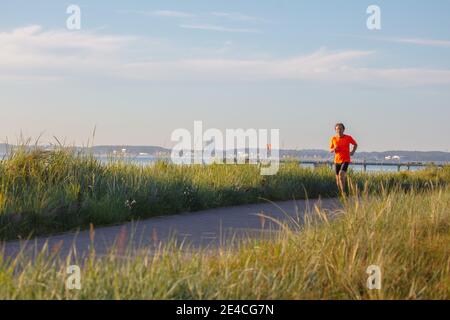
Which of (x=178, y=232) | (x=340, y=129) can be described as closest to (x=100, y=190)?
(x=178, y=232)

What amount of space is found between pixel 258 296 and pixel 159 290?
90cm

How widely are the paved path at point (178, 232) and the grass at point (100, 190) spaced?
0.40 meters

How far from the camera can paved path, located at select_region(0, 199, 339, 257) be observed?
9969mm

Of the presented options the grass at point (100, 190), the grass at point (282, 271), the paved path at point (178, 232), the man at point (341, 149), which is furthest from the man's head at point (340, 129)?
the grass at point (282, 271)

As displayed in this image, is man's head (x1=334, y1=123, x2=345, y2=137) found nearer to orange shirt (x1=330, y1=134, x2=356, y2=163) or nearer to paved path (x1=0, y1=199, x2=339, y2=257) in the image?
Answer: orange shirt (x1=330, y1=134, x2=356, y2=163)

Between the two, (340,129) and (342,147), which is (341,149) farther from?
(340,129)

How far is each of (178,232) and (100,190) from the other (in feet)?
9.72

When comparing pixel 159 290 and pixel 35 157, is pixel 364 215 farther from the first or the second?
pixel 35 157

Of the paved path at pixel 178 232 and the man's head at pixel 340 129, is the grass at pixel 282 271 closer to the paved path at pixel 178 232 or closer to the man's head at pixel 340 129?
the paved path at pixel 178 232

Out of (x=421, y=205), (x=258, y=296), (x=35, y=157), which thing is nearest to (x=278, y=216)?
(x=421, y=205)

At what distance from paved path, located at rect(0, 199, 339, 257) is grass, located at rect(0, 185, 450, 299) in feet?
2.69

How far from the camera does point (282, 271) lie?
7027 millimetres
